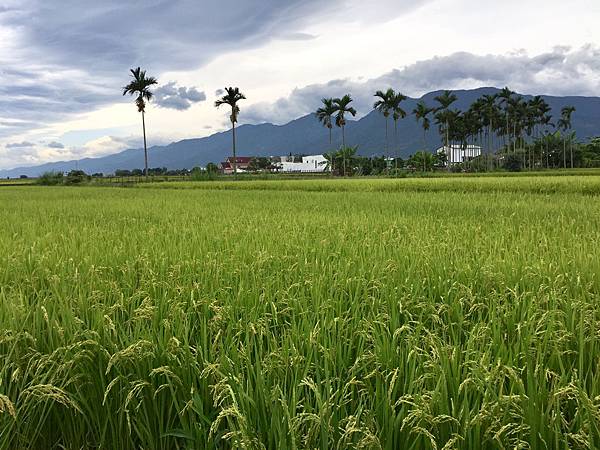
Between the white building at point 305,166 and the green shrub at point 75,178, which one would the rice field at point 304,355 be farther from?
the white building at point 305,166

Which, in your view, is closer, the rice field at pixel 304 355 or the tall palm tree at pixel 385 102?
the rice field at pixel 304 355

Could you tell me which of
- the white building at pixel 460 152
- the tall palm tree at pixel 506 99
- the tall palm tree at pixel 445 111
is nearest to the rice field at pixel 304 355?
the tall palm tree at pixel 445 111

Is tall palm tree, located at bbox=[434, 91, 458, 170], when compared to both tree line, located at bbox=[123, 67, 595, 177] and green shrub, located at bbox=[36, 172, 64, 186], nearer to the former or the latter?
tree line, located at bbox=[123, 67, 595, 177]

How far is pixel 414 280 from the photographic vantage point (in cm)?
302

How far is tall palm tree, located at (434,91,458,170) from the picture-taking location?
74.8 m

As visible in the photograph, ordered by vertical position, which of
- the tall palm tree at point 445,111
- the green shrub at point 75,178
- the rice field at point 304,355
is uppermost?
the tall palm tree at point 445,111

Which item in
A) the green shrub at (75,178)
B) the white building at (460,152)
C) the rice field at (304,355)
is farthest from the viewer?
the white building at (460,152)

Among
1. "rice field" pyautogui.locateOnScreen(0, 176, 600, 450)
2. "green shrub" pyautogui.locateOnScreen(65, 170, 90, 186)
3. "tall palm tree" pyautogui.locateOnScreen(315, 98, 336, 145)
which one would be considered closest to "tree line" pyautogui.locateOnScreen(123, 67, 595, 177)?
"tall palm tree" pyautogui.locateOnScreen(315, 98, 336, 145)

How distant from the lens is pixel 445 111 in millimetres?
80062

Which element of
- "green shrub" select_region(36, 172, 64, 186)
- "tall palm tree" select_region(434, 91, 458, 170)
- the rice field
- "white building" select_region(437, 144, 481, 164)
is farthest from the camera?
"white building" select_region(437, 144, 481, 164)

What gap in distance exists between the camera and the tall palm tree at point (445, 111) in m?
74.8

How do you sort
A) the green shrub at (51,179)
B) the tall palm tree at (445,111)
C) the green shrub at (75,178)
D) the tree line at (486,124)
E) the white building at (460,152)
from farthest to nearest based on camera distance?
the white building at (460,152) < the tall palm tree at (445,111) < the tree line at (486,124) < the green shrub at (51,179) < the green shrub at (75,178)

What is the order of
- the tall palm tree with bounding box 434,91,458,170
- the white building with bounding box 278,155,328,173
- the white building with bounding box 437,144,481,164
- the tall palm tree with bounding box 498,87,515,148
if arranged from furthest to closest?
the white building with bounding box 278,155,328,173 < the white building with bounding box 437,144,481,164 < the tall palm tree with bounding box 498,87,515,148 < the tall palm tree with bounding box 434,91,458,170

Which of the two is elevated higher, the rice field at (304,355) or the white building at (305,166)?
the white building at (305,166)
